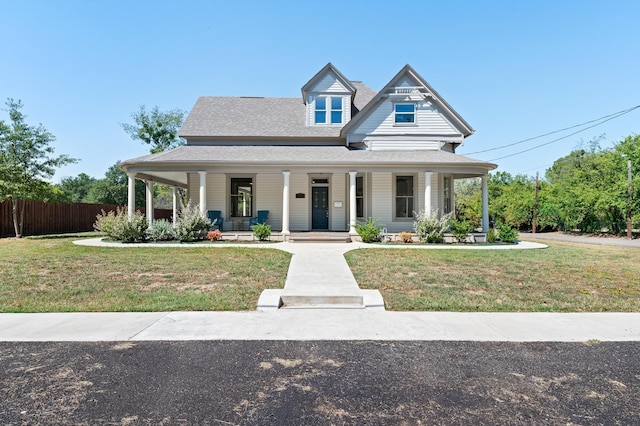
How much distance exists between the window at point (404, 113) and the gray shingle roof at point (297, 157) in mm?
1533

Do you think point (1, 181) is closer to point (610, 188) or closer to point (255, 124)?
point (255, 124)

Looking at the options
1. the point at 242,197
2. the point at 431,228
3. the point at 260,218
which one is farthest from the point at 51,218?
the point at 431,228

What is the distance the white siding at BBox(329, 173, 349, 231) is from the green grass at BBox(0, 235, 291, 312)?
5.54 m

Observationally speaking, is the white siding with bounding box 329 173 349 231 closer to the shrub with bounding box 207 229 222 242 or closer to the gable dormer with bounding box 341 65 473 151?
the gable dormer with bounding box 341 65 473 151

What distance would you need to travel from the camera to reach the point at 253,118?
18.9 metres

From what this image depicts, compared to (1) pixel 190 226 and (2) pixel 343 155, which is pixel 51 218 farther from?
(2) pixel 343 155

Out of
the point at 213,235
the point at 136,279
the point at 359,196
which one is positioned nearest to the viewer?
the point at 136,279

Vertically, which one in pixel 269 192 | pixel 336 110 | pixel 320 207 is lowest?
pixel 320 207

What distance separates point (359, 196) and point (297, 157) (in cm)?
350

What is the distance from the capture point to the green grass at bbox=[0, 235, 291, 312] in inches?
235

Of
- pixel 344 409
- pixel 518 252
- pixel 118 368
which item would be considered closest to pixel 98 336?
pixel 118 368

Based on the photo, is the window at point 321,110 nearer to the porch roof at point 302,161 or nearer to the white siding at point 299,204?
the porch roof at point 302,161

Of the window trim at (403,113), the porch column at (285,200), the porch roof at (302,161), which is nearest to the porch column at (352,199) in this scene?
the porch roof at (302,161)

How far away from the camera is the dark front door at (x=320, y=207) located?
664 inches
